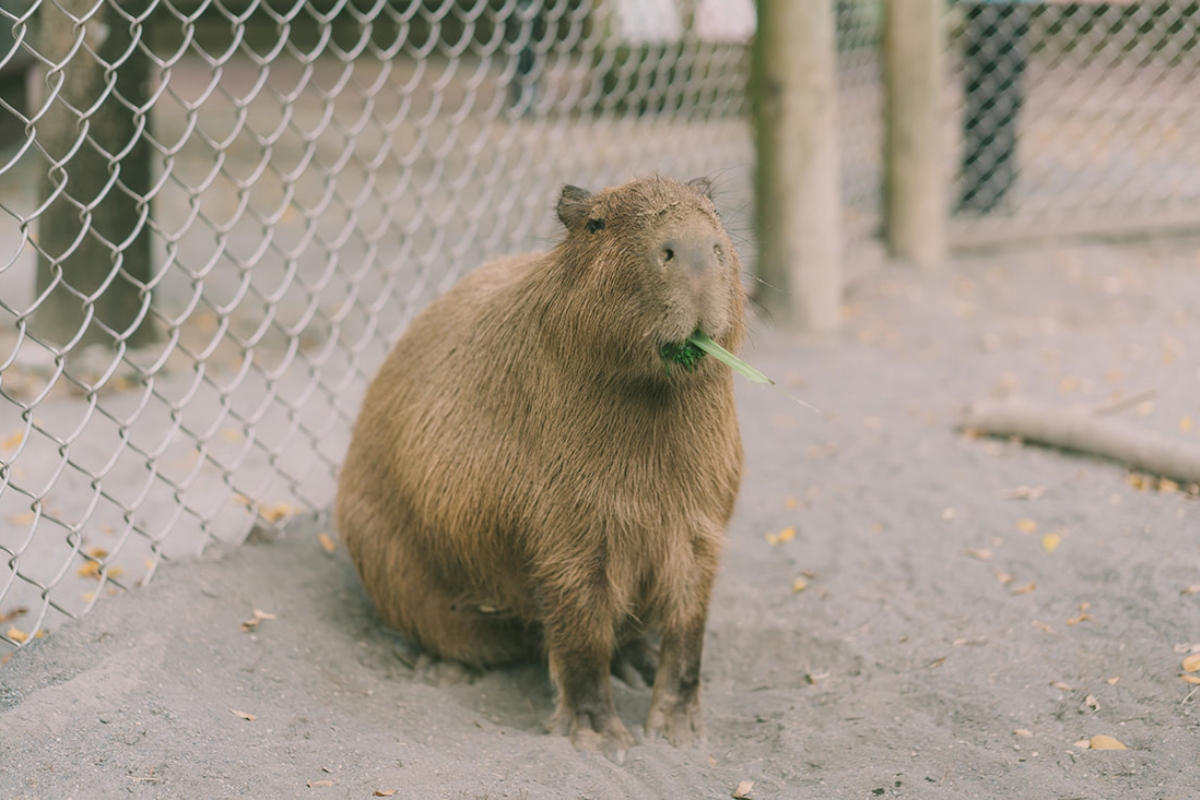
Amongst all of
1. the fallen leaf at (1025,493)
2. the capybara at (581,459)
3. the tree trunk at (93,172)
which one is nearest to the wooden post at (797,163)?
the fallen leaf at (1025,493)

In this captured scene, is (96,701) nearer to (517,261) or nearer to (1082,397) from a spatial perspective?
(517,261)

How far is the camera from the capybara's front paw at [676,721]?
2.48m

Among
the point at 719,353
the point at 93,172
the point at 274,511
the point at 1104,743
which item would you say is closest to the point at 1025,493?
the point at 1104,743

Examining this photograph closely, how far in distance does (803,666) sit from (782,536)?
27.2 inches

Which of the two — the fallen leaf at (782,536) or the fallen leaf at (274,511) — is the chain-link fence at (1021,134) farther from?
the fallen leaf at (274,511)

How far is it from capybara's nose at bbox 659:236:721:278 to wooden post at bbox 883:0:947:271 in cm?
385

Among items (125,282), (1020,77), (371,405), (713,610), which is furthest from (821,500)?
(1020,77)

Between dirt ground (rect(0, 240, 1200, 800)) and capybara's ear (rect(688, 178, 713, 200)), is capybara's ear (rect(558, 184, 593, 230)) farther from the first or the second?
dirt ground (rect(0, 240, 1200, 800))

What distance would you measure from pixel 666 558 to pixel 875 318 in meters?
3.19

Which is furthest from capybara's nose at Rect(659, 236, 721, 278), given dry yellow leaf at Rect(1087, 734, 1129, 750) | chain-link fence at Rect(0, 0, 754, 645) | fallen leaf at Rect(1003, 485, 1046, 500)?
fallen leaf at Rect(1003, 485, 1046, 500)

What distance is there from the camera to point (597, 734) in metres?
2.44

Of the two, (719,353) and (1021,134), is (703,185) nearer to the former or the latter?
(719,353)

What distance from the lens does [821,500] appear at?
359 cm

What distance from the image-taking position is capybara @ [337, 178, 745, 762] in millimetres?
2132
